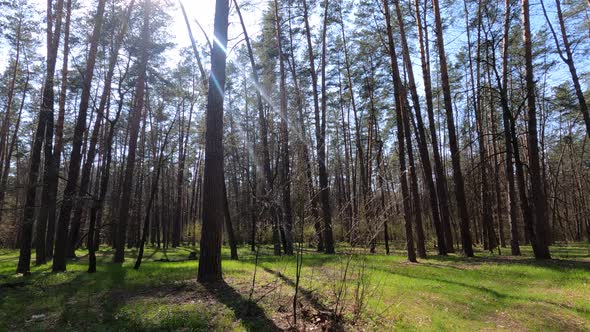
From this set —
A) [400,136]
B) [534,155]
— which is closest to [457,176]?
[534,155]

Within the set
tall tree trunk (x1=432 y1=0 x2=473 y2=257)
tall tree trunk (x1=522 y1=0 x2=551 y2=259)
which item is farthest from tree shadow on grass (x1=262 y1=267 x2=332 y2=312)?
tall tree trunk (x1=432 y1=0 x2=473 y2=257)

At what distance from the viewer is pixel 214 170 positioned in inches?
283

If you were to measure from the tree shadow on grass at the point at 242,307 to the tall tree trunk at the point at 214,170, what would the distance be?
18.4 inches

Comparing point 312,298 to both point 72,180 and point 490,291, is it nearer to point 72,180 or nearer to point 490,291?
point 490,291

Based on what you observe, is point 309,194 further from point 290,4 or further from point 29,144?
point 29,144

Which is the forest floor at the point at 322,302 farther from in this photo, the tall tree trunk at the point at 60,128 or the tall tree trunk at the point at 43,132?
the tall tree trunk at the point at 60,128

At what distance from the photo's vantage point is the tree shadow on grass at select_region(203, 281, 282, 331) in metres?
4.68

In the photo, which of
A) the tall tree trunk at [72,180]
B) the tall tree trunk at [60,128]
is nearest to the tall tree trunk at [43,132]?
the tall tree trunk at [60,128]

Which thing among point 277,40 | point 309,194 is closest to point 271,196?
point 309,194

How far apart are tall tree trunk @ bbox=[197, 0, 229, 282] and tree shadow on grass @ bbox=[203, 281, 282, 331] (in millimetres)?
468

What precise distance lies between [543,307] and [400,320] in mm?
2667

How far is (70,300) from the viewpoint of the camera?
6.89m

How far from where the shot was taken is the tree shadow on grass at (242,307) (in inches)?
184

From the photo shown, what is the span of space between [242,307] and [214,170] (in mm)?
2948
